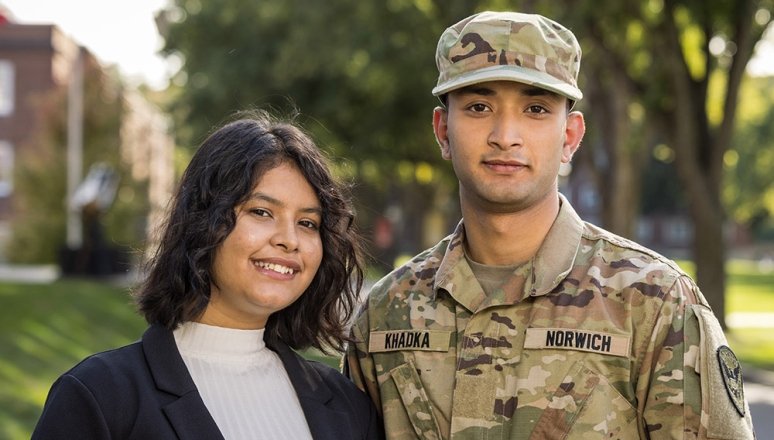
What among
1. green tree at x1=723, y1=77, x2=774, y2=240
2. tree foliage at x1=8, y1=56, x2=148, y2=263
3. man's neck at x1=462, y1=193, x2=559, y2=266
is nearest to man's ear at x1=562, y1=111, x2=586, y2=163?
man's neck at x1=462, y1=193, x2=559, y2=266

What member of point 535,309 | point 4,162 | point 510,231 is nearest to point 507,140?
point 510,231

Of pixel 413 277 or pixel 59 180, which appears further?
pixel 59 180

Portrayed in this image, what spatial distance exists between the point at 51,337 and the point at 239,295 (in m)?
11.5

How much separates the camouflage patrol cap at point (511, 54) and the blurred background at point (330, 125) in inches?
32.0

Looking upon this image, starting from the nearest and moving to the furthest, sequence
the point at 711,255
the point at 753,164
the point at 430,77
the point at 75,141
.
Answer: the point at 711,255, the point at 430,77, the point at 75,141, the point at 753,164

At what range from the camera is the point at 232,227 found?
11.3ft

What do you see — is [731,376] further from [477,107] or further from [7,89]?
[7,89]

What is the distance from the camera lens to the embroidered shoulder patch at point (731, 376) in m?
3.27

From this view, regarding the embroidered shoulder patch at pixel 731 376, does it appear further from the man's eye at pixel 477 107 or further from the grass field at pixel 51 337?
the grass field at pixel 51 337

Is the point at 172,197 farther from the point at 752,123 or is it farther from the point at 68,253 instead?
the point at 752,123

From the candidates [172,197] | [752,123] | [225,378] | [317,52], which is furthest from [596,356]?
[752,123]

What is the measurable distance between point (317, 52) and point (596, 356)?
2090 cm

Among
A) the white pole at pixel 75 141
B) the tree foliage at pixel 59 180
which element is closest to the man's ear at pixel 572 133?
the white pole at pixel 75 141

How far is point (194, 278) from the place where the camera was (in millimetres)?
3469
